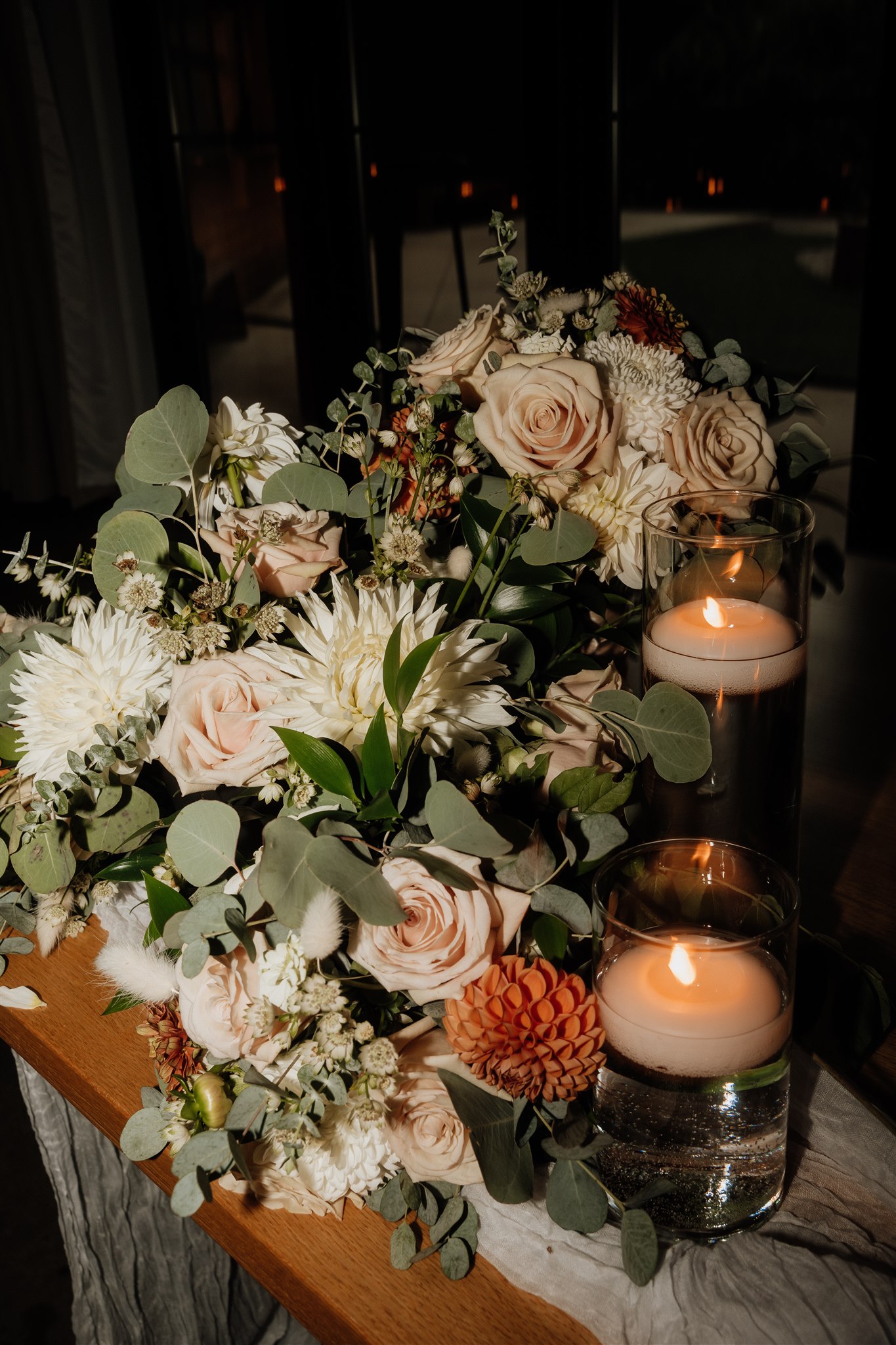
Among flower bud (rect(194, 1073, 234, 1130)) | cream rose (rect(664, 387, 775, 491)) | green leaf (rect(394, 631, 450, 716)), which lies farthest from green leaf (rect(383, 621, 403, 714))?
cream rose (rect(664, 387, 775, 491))

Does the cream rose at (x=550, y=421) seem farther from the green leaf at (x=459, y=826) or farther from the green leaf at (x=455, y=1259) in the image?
the green leaf at (x=455, y=1259)

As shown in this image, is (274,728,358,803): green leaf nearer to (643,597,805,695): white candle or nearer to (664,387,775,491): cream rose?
(643,597,805,695): white candle

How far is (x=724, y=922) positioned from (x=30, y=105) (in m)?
4.11

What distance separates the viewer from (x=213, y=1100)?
0.55 metres

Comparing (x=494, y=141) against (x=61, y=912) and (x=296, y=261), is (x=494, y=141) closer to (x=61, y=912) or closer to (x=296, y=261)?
(x=296, y=261)

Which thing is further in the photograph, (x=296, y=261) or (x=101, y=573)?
(x=296, y=261)

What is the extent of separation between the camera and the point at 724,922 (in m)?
0.52

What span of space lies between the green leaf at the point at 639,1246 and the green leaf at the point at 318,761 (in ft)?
0.79

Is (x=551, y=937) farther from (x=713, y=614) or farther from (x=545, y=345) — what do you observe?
(x=545, y=345)

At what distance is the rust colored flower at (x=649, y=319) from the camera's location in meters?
0.82

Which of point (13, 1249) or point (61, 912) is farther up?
point (61, 912)

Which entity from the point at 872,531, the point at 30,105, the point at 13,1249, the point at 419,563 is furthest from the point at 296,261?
the point at 419,563

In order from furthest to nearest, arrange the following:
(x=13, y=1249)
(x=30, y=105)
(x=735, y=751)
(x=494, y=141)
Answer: (x=30, y=105), (x=494, y=141), (x=13, y=1249), (x=735, y=751)

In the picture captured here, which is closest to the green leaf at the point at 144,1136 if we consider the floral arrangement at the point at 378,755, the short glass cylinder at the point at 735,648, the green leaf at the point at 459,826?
the floral arrangement at the point at 378,755
